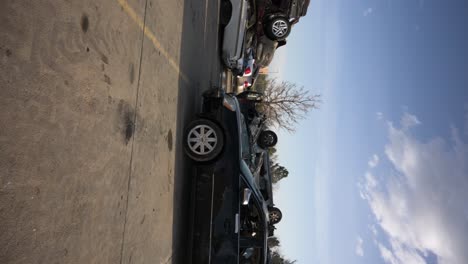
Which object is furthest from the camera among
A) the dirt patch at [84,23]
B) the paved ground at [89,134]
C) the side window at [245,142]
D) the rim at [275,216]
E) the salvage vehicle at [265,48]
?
the salvage vehicle at [265,48]

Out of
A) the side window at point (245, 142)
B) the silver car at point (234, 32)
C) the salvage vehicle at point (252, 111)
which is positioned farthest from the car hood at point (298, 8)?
the side window at point (245, 142)

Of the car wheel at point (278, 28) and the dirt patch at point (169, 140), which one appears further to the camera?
the car wheel at point (278, 28)

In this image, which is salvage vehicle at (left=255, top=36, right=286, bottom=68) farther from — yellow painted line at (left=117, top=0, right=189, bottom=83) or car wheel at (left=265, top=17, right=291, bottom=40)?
yellow painted line at (left=117, top=0, right=189, bottom=83)

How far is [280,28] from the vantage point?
1296 cm

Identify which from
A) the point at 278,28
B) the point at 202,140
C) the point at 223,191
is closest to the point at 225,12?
the point at 278,28

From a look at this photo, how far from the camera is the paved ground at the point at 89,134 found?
2.48 meters

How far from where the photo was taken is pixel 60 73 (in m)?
2.95

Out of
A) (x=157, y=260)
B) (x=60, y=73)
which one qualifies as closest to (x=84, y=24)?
(x=60, y=73)

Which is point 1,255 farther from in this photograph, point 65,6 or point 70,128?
point 65,6

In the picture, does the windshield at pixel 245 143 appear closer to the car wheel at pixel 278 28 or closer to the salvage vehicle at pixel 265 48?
the car wheel at pixel 278 28

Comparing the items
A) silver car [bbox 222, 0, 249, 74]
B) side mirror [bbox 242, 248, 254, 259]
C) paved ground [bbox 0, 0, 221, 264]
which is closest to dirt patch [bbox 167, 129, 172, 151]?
paved ground [bbox 0, 0, 221, 264]

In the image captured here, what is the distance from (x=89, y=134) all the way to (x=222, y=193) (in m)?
2.88

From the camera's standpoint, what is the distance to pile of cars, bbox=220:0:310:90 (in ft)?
35.8

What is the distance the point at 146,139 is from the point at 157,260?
1.77 meters
